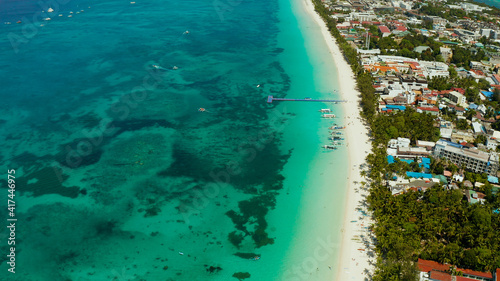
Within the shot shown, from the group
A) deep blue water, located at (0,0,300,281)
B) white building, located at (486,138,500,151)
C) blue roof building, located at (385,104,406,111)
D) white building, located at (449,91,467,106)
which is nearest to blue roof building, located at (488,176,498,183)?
white building, located at (486,138,500,151)

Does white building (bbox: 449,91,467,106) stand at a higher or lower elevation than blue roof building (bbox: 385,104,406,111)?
higher

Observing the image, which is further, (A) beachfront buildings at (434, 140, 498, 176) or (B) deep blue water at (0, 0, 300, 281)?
(A) beachfront buildings at (434, 140, 498, 176)

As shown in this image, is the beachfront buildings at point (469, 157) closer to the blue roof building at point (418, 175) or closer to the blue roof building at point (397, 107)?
the blue roof building at point (418, 175)

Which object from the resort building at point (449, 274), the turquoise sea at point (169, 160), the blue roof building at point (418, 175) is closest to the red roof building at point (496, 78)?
the turquoise sea at point (169, 160)

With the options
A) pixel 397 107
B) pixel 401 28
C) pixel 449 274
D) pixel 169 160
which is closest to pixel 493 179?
pixel 449 274

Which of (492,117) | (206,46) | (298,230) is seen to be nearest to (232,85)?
(206,46)

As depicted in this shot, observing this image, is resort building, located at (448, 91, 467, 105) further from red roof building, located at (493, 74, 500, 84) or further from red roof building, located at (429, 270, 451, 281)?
red roof building, located at (429, 270, 451, 281)
